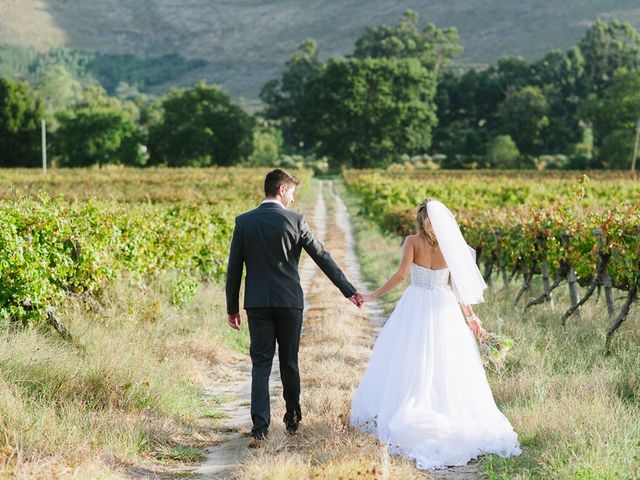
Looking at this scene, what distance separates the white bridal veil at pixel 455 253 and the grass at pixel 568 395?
3.36 ft

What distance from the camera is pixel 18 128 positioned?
7638 cm

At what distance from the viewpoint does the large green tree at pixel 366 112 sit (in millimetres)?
86188

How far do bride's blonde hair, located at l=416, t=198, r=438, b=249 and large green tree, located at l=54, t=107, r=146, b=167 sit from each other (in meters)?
76.7

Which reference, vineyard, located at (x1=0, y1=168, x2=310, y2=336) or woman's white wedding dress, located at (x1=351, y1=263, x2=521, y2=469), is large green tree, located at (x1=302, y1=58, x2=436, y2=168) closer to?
vineyard, located at (x1=0, y1=168, x2=310, y2=336)

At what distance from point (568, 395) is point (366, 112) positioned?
8113cm

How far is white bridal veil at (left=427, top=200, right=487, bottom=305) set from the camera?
6539mm

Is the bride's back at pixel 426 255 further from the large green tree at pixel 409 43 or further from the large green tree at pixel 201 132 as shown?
the large green tree at pixel 409 43

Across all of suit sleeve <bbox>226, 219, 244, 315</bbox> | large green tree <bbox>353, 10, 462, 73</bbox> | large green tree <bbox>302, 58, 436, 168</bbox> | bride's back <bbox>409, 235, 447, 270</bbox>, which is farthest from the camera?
large green tree <bbox>353, 10, 462, 73</bbox>

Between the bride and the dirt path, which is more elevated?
the bride

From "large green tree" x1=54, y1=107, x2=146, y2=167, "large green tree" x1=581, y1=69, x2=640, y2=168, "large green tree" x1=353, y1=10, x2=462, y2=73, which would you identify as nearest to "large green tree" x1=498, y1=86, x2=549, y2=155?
"large green tree" x1=581, y1=69, x2=640, y2=168

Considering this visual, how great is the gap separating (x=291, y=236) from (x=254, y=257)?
1.06 ft

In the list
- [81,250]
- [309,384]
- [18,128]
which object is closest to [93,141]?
[18,128]

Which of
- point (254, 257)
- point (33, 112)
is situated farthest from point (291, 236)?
point (33, 112)

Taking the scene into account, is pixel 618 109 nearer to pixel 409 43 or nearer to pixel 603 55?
pixel 603 55
